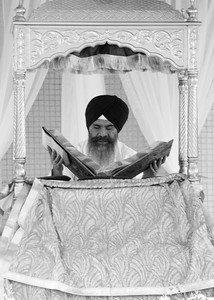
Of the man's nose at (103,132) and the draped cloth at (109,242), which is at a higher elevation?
the man's nose at (103,132)

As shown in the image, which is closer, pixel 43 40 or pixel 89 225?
pixel 89 225

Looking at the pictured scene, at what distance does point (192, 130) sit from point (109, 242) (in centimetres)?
113

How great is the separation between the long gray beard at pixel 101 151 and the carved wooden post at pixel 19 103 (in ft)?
3.55

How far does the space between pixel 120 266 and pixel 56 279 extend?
1.24 ft

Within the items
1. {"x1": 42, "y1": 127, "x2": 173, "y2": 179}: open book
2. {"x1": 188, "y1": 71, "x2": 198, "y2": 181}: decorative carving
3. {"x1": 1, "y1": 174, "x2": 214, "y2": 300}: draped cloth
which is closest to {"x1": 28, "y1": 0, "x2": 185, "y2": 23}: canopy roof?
{"x1": 188, "y1": 71, "x2": 198, "y2": 181}: decorative carving

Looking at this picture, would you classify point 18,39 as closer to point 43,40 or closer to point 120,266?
point 43,40

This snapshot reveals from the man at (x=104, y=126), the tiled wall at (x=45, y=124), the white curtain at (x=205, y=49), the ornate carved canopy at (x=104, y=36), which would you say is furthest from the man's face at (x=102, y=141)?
the tiled wall at (x=45, y=124)

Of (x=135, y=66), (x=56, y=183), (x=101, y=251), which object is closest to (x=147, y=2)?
(x=135, y=66)

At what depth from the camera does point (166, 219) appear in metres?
6.48

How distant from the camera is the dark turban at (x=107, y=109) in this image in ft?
25.6

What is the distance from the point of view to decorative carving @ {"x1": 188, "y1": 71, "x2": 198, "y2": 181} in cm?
700

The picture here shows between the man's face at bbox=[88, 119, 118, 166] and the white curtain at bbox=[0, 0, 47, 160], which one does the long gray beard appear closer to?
the man's face at bbox=[88, 119, 118, 166]

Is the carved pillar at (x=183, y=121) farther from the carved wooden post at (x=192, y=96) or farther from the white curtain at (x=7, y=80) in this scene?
the white curtain at (x=7, y=80)

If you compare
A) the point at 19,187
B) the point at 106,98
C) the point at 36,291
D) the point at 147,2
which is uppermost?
the point at 147,2
